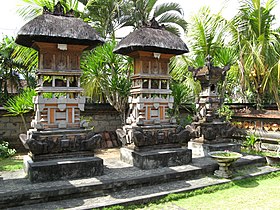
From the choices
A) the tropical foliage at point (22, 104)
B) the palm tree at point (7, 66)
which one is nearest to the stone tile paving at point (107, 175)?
A: the tropical foliage at point (22, 104)

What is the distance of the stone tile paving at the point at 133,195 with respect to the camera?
4723 millimetres

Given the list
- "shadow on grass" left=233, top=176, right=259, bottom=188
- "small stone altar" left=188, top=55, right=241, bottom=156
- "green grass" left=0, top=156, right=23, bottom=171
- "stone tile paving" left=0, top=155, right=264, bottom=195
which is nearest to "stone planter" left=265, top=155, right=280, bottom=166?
"stone tile paving" left=0, top=155, right=264, bottom=195

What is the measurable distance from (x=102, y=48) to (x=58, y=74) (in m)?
4.12

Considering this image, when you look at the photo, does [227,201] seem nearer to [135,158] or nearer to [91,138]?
[135,158]

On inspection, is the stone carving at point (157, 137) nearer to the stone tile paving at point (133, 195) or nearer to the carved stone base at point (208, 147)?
the carved stone base at point (208, 147)

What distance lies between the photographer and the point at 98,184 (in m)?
5.30

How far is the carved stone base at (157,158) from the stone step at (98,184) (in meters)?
0.15

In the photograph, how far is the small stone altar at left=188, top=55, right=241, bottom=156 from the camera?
27.5ft

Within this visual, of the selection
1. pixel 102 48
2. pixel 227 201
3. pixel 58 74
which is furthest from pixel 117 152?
pixel 227 201

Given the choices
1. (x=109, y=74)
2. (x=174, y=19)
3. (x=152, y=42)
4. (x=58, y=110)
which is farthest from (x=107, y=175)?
(x=174, y=19)

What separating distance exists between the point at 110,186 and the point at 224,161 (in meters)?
2.59

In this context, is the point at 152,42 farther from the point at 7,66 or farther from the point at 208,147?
the point at 7,66

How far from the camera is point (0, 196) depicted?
4.59 m

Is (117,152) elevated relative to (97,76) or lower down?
lower down
